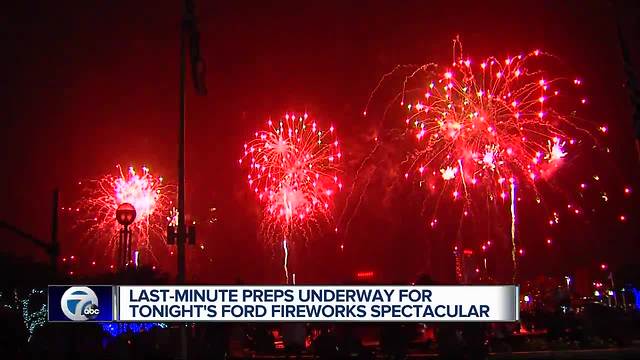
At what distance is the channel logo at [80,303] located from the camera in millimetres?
15945

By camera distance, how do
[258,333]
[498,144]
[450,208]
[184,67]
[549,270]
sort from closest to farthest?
[184,67] → [258,333] → [498,144] → [450,208] → [549,270]

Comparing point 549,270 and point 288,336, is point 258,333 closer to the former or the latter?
point 288,336

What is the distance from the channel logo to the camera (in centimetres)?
1595

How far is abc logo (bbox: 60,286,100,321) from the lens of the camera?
632 inches

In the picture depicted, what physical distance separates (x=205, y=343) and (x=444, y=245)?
3994 cm

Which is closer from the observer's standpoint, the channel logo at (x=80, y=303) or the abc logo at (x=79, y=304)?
the channel logo at (x=80, y=303)

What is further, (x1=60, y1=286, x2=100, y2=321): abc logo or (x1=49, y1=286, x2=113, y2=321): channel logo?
(x1=60, y1=286, x2=100, y2=321): abc logo

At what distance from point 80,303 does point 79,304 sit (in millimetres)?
42

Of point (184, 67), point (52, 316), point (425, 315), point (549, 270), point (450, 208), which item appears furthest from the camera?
point (549, 270)

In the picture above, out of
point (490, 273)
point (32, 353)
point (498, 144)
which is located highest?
point (498, 144)

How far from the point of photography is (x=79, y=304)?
1614 centimetres

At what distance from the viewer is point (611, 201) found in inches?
2096

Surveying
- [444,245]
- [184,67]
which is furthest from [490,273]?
[184,67]

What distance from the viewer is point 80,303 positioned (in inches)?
635
